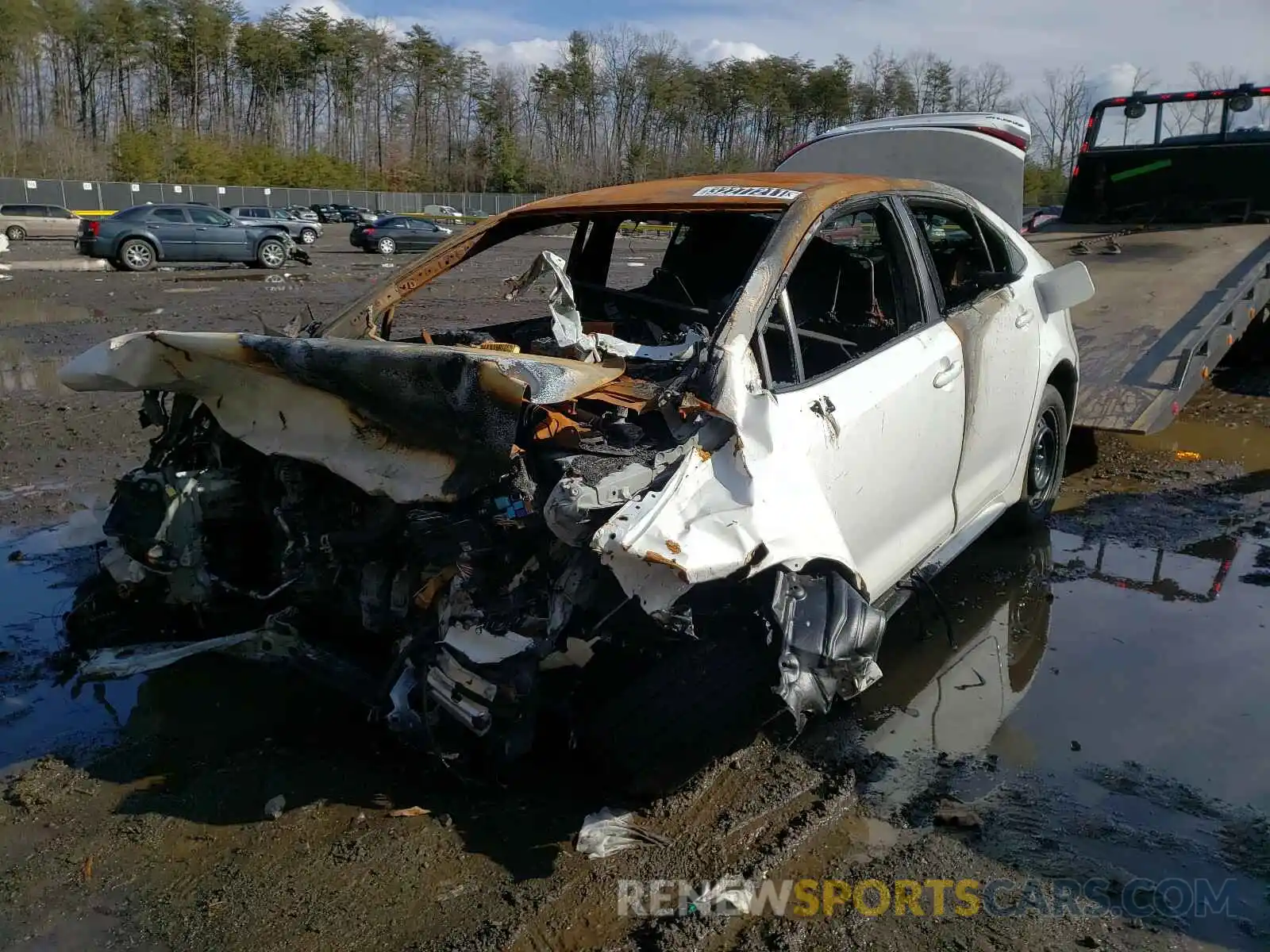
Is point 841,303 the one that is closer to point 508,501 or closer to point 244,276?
point 508,501

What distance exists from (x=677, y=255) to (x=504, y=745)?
274cm

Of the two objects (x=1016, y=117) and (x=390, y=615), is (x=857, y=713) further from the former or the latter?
(x=1016, y=117)

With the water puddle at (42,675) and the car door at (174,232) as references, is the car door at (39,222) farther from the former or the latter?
the water puddle at (42,675)

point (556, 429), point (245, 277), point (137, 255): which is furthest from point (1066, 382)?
point (137, 255)

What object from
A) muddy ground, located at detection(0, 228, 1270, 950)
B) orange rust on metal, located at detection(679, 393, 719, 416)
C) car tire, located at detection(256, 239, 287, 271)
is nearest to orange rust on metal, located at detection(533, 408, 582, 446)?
orange rust on metal, located at detection(679, 393, 719, 416)

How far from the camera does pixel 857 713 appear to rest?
3748mm

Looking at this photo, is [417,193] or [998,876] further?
[417,193]

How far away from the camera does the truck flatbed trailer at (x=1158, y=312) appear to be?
21.0ft

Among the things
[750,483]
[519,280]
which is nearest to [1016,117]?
[519,280]

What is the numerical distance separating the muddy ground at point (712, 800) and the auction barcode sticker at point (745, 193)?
70.8 inches

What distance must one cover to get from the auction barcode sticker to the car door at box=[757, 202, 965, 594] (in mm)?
210

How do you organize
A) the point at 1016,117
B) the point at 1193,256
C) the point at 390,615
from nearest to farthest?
1. the point at 390,615
2. the point at 1016,117
3. the point at 1193,256

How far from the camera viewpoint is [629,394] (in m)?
3.03

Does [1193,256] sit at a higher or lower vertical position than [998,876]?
higher
